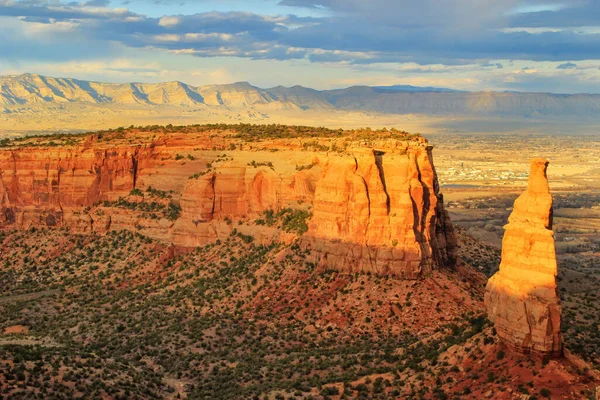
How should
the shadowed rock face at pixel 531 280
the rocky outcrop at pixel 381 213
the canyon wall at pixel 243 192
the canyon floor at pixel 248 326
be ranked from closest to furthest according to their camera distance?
the shadowed rock face at pixel 531 280 → the canyon floor at pixel 248 326 → the rocky outcrop at pixel 381 213 → the canyon wall at pixel 243 192

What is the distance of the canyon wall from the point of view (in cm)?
5641

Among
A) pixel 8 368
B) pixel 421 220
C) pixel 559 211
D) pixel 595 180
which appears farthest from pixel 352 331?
pixel 595 180

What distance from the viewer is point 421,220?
185ft

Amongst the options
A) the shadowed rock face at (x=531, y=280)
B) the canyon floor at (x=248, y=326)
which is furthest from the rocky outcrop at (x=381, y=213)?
the shadowed rock face at (x=531, y=280)

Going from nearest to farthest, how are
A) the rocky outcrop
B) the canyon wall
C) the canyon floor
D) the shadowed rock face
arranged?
the shadowed rock face < the canyon floor < the rocky outcrop < the canyon wall

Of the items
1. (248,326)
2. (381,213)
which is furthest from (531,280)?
(248,326)

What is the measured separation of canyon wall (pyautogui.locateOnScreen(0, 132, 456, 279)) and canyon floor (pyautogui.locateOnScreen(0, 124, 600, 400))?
1.11 metres

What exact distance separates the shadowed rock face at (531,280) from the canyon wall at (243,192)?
1578 centimetres

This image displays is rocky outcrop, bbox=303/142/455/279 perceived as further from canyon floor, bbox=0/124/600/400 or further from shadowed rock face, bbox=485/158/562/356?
shadowed rock face, bbox=485/158/562/356

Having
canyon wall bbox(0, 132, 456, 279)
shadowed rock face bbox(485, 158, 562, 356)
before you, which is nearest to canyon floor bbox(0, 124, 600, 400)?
shadowed rock face bbox(485, 158, 562, 356)

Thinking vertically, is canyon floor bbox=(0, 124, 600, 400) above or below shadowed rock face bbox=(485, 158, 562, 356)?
below

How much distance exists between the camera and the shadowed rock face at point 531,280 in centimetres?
3772

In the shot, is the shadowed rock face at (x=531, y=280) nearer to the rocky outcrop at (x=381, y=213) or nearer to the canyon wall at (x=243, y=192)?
the rocky outcrop at (x=381, y=213)

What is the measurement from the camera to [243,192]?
69188 millimetres
